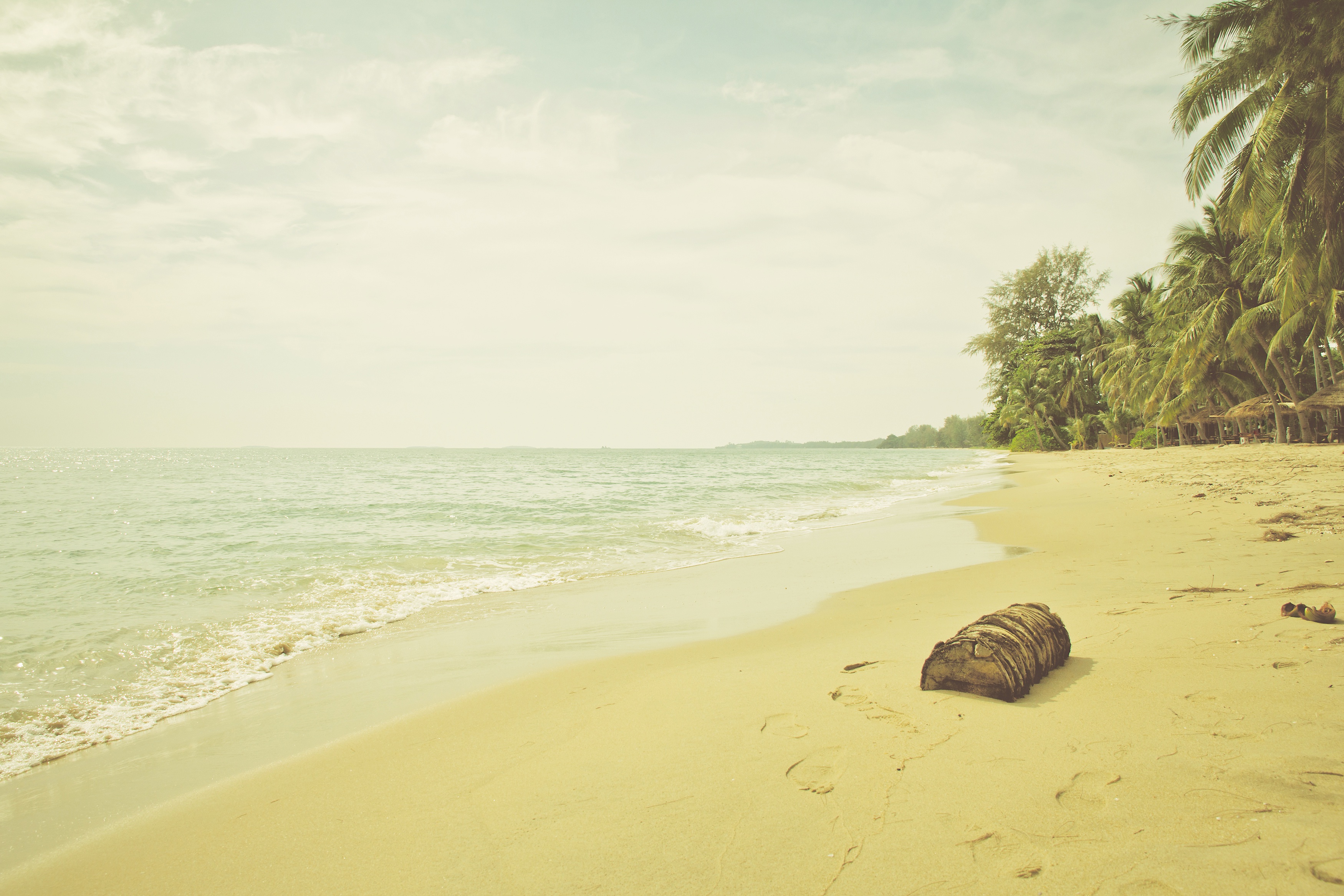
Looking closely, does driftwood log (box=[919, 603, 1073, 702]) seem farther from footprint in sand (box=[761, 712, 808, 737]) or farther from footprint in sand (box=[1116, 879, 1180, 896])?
footprint in sand (box=[1116, 879, 1180, 896])

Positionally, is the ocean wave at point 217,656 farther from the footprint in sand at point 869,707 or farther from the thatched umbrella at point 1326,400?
the thatched umbrella at point 1326,400

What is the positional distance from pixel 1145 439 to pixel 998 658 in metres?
51.9

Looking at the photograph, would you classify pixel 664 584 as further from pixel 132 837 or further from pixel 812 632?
pixel 132 837

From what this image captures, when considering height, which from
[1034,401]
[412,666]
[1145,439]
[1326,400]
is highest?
[1034,401]

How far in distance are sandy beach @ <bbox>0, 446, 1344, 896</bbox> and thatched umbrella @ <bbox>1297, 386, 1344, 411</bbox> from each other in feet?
92.3

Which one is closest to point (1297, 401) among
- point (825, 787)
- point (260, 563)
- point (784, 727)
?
point (784, 727)

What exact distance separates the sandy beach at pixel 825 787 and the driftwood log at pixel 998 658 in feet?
0.27

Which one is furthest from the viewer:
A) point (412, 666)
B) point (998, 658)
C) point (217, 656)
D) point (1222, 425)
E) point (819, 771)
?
point (1222, 425)

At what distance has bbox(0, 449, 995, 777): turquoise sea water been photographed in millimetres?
5348

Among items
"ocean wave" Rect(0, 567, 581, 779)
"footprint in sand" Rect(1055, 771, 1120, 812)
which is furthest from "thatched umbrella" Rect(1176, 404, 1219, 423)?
"footprint in sand" Rect(1055, 771, 1120, 812)

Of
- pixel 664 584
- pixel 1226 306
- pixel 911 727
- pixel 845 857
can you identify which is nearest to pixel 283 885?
pixel 845 857

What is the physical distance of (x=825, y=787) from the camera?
277cm

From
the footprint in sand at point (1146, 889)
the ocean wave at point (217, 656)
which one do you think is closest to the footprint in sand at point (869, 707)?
the footprint in sand at point (1146, 889)

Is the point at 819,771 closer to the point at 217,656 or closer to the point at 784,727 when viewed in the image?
the point at 784,727
